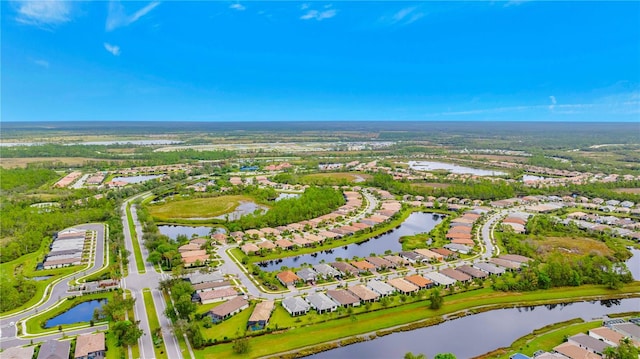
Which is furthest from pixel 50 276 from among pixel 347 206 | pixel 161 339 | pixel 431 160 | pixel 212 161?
pixel 431 160

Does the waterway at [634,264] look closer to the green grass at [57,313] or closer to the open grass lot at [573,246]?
the open grass lot at [573,246]

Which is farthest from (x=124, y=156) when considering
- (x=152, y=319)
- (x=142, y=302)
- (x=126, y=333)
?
(x=126, y=333)

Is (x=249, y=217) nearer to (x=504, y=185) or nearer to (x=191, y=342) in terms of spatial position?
(x=191, y=342)

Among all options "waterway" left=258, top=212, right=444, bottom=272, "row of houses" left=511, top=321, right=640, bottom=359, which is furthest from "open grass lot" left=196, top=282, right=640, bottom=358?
"waterway" left=258, top=212, right=444, bottom=272

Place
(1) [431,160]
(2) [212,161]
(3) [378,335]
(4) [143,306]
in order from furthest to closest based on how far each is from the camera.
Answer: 1. (1) [431,160]
2. (2) [212,161]
3. (4) [143,306]
4. (3) [378,335]

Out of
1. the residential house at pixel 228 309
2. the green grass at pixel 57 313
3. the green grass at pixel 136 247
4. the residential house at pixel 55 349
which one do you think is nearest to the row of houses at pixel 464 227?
the residential house at pixel 228 309
